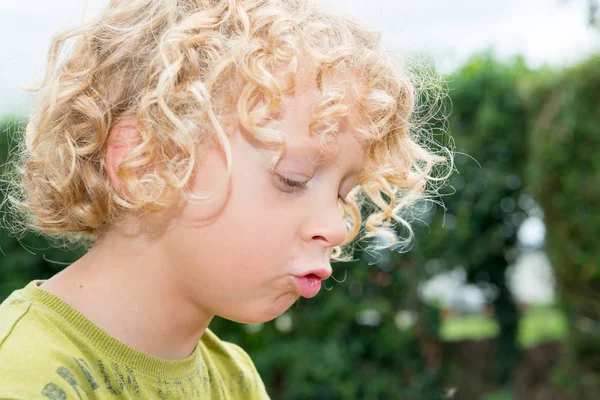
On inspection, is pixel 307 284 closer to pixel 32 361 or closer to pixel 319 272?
pixel 319 272

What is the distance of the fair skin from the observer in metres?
1.46

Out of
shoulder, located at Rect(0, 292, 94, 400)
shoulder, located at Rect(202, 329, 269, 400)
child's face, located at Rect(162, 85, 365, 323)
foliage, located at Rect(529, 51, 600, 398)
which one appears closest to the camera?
shoulder, located at Rect(0, 292, 94, 400)

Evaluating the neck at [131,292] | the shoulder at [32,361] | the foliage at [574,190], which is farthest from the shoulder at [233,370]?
the foliage at [574,190]

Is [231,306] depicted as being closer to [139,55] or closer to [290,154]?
[290,154]

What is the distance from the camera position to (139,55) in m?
1.56

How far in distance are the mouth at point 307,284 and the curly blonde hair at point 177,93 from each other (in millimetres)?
274

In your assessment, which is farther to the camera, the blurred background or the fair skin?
the blurred background

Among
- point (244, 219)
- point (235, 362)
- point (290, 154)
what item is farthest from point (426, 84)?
point (235, 362)

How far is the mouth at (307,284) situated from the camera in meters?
1.53

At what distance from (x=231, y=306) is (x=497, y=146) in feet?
15.4

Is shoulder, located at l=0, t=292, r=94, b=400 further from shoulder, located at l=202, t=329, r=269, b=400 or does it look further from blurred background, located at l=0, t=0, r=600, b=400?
blurred background, located at l=0, t=0, r=600, b=400

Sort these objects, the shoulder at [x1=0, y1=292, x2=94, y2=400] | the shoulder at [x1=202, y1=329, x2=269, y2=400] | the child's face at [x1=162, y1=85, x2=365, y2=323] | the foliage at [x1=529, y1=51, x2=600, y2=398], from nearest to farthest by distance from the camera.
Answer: the shoulder at [x1=0, y1=292, x2=94, y2=400]
the child's face at [x1=162, y1=85, x2=365, y2=323]
the shoulder at [x1=202, y1=329, x2=269, y2=400]
the foliage at [x1=529, y1=51, x2=600, y2=398]

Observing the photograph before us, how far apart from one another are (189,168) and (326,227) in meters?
0.30

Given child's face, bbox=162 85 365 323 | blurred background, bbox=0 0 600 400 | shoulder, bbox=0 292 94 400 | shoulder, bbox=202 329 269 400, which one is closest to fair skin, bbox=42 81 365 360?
child's face, bbox=162 85 365 323
